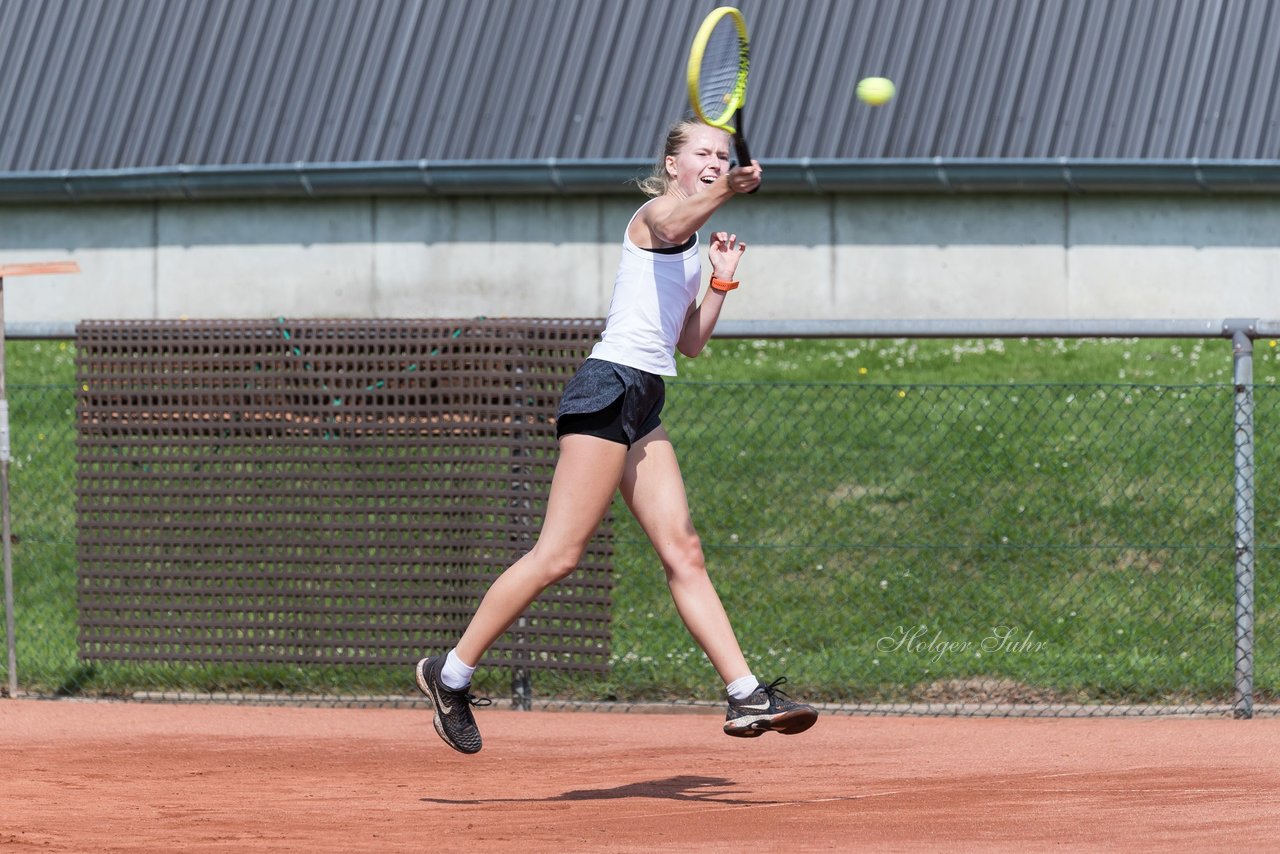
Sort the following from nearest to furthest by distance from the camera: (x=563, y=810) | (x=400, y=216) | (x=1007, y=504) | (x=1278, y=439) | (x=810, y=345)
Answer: (x=563, y=810) → (x=1278, y=439) → (x=1007, y=504) → (x=810, y=345) → (x=400, y=216)

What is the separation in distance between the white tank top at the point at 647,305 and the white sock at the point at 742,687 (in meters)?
0.97

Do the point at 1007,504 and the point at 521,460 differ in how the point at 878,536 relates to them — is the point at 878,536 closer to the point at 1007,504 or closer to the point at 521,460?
the point at 1007,504

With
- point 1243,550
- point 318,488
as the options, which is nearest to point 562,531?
point 318,488

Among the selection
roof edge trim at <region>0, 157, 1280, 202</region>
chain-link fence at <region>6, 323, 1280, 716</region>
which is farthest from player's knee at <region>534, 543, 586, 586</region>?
roof edge trim at <region>0, 157, 1280, 202</region>

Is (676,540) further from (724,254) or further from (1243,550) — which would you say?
Answer: (1243,550)

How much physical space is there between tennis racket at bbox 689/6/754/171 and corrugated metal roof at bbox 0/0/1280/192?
31.0 ft

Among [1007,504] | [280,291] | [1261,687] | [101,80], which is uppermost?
[101,80]

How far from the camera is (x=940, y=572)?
351 inches

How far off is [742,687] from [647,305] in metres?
1.18

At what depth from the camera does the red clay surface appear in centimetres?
496

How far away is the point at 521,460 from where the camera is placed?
805cm

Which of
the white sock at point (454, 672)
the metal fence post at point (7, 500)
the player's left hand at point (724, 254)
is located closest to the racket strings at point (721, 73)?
the player's left hand at point (724, 254)

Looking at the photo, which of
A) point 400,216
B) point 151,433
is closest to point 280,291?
point 400,216

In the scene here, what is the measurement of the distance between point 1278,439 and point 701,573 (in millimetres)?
4344
